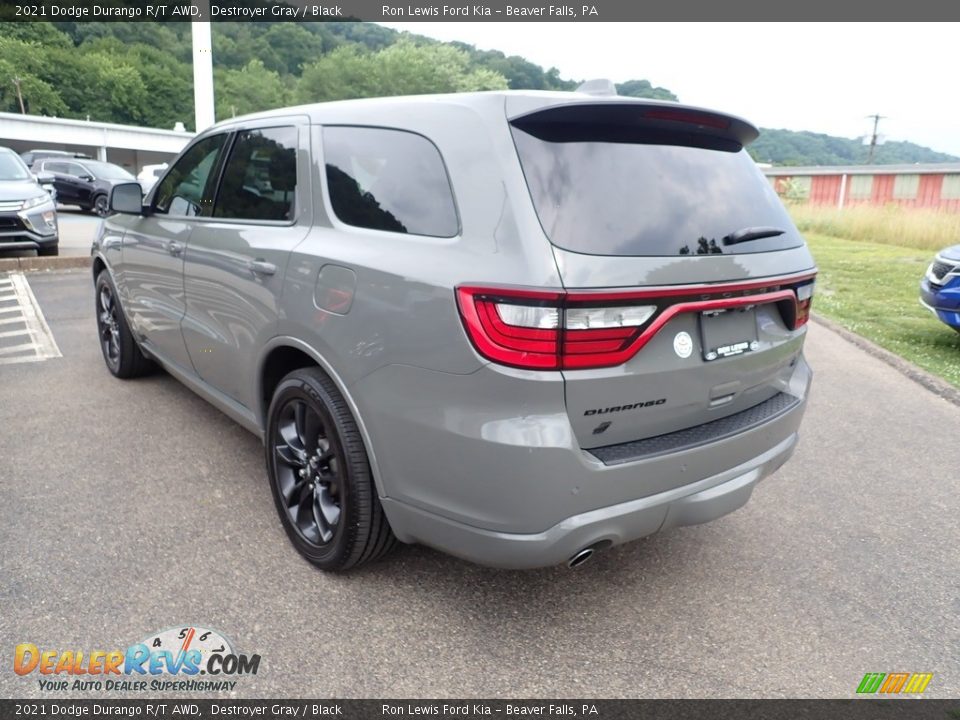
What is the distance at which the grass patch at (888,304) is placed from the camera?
23.1 ft

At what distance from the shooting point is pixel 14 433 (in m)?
4.12

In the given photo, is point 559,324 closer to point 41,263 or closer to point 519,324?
point 519,324

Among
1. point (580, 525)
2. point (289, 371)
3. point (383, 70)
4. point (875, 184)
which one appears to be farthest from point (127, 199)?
point (383, 70)

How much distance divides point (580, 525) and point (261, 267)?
1.75 meters

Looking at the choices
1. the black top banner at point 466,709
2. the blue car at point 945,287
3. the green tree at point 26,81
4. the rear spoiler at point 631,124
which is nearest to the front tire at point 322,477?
the black top banner at point 466,709

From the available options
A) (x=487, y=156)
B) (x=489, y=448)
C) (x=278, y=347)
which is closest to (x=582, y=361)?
(x=489, y=448)

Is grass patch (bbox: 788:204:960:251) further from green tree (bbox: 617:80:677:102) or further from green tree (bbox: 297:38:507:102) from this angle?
green tree (bbox: 297:38:507:102)

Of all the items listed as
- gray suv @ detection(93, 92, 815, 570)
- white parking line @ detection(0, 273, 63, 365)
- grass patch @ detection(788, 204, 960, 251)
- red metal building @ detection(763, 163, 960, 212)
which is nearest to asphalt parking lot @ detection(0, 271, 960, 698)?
gray suv @ detection(93, 92, 815, 570)

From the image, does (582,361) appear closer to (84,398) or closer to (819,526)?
(819,526)

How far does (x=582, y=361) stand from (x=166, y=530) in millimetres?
2128

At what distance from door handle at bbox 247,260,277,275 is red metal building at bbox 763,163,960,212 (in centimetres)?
3696

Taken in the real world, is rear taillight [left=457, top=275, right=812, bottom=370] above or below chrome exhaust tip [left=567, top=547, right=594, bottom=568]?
above

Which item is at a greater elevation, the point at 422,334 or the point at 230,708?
the point at 422,334

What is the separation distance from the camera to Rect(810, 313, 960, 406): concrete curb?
5.62 meters
